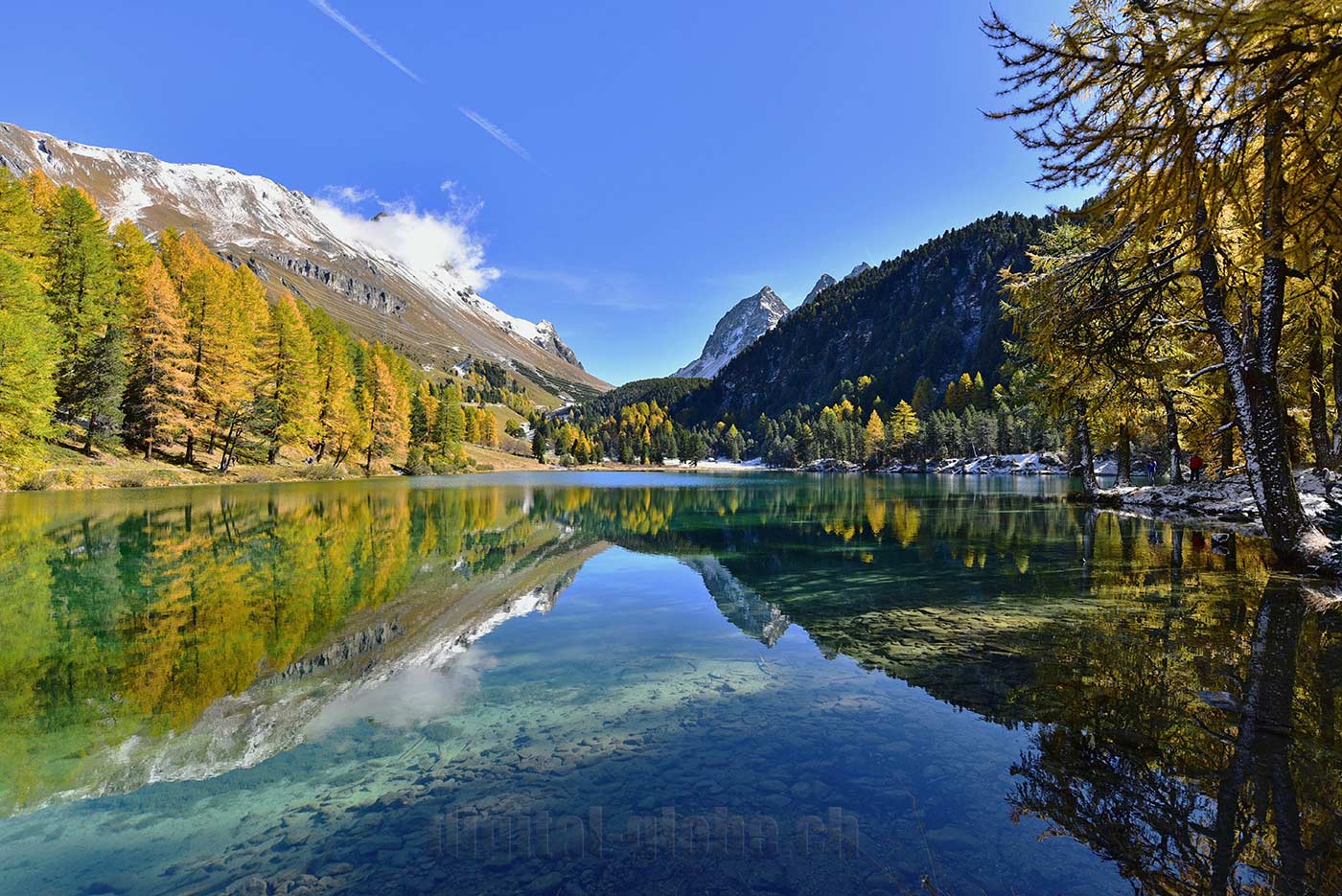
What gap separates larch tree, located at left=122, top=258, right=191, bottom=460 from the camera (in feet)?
147

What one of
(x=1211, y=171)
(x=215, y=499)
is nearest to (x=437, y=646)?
(x=1211, y=171)

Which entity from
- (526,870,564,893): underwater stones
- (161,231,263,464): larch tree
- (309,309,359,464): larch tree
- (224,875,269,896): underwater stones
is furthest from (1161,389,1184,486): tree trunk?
(309,309,359,464): larch tree

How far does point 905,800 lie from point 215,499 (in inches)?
1611

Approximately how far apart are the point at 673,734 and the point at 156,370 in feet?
186

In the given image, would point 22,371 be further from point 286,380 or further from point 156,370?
point 286,380

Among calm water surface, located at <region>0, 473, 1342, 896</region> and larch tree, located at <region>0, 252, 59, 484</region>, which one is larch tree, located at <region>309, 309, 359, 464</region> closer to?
larch tree, located at <region>0, 252, 59, 484</region>

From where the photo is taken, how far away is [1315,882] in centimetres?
346

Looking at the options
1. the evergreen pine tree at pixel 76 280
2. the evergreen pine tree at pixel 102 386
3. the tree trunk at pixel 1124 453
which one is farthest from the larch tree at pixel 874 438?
the evergreen pine tree at pixel 76 280

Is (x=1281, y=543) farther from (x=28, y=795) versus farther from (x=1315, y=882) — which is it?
(x=28, y=795)

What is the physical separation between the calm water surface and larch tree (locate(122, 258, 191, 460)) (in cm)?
3825

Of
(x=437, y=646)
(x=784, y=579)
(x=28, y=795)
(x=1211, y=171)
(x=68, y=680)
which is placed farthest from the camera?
(x=784, y=579)

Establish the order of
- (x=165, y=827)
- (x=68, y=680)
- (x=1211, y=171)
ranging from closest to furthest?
(x=165, y=827), (x=1211, y=171), (x=68, y=680)

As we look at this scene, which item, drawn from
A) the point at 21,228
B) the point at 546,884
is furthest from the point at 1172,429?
the point at 21,228

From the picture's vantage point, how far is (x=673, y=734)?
20.7ft
